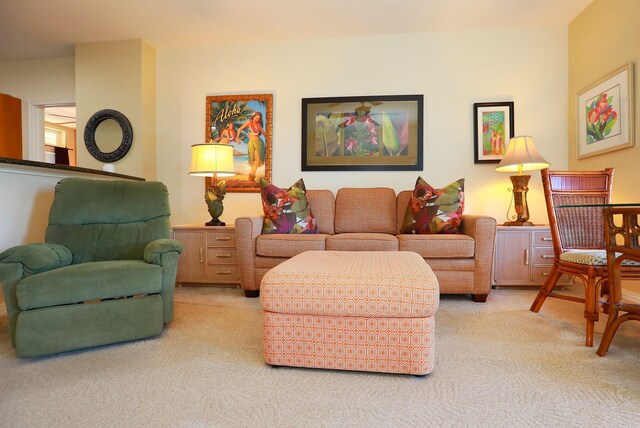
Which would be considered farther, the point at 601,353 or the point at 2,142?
the point at 2,142

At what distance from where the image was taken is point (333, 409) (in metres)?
1.18

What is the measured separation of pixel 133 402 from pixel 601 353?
2.02 metres

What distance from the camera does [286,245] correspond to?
2.61m

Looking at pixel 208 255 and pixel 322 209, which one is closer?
pixel 208 255

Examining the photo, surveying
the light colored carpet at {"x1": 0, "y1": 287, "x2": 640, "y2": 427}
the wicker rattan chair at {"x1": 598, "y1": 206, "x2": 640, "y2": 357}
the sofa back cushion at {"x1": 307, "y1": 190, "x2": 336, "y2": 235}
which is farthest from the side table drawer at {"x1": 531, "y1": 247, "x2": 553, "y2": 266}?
the sofa back cushion at {"x1": 307, "y1": 190, "x2": 336, "y2": 235}

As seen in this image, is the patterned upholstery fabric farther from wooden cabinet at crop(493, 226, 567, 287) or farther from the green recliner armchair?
the green recliner armchair

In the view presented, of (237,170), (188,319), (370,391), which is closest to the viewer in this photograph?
(370,391)

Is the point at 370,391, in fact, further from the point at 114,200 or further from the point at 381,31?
the point at 381,31

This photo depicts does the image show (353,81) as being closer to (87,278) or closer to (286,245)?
(286,245)

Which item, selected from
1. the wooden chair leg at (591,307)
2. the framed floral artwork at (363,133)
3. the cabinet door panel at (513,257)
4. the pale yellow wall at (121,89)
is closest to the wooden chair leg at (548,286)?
the wooden chair leg at (591,307)

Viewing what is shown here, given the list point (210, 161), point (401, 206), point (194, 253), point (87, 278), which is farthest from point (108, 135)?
point (401, 206)

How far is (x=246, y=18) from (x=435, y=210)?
2420mm

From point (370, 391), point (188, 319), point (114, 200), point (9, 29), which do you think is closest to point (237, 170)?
point (114, 200)

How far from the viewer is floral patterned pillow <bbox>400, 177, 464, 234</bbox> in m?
2.76
